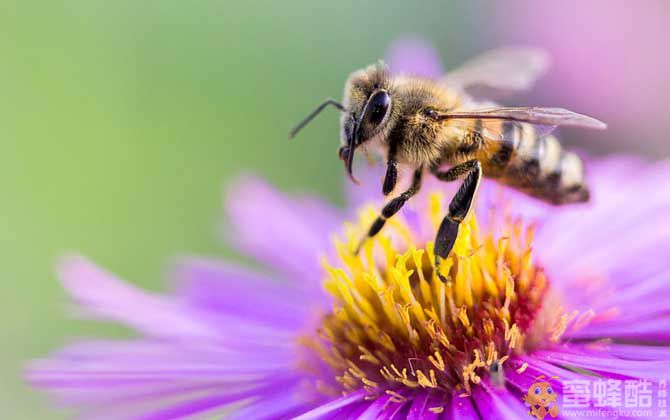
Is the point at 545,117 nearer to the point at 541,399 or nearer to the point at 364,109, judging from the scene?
the point at 364,109

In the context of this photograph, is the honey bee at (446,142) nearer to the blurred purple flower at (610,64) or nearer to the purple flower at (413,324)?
the purple flower at (413,324)

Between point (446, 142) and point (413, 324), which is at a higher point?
point (446, 142)

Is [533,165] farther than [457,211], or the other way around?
[533,165]

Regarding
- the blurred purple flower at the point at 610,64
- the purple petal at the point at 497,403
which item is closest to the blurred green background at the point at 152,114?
the blurred purple flower at the point at 610,64

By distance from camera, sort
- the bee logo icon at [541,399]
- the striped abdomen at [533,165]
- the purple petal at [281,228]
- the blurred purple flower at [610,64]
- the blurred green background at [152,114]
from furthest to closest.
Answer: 1. the blurred green background at [152,114]
2. the blurred purple flower at [610,64]
3. the purple petal at [281,228]
4. the striped abdomen at [533,165]
5. the bee logo icon at [541,399]

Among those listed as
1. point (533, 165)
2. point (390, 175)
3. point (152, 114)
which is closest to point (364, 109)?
point (390, 175)

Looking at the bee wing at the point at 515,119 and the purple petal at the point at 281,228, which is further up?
the purple petal at the point at 281,228
